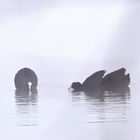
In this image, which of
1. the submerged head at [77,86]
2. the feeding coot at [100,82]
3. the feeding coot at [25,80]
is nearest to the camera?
the feeding coot at [100,82]

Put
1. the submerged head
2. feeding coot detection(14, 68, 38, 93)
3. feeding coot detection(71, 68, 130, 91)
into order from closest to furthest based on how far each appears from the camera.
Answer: feeding coot detection(71, 68, 130, 91)
the submerged head
feeding coot detection(14, 68, 38, 93)

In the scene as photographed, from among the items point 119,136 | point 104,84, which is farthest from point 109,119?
point 104,84

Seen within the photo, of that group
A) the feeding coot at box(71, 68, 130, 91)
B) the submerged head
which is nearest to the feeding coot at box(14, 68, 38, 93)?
the submerged head

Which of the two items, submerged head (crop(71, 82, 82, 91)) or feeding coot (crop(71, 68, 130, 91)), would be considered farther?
submerged head (crop(71, 82, 82, 91))

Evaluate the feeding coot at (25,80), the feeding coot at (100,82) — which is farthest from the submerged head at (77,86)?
the feeding coot at (25,80)

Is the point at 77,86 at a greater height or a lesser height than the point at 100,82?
lesser

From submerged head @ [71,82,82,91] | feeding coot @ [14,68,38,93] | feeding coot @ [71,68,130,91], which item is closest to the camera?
feeding coot @ [71,68,130,91]

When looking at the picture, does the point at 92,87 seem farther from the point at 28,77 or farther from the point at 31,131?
the point at 31,131

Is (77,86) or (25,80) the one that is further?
(25,80)

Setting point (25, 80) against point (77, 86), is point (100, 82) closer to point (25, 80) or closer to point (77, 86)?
point (77, 86)

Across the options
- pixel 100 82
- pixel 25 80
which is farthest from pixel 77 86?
pixel 25 80

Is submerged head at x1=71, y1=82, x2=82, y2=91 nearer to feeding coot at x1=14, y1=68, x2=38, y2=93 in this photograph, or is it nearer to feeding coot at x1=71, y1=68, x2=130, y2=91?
feeding coot at x1=71, y1=68, x2=130, y2=91

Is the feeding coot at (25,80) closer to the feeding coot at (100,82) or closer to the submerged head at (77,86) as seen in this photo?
the submerged head at (77,86)

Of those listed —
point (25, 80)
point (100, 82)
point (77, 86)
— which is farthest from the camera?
point (25, 80)
